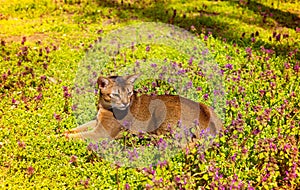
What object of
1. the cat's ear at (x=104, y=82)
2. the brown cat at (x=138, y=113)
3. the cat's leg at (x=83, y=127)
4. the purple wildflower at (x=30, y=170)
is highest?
the cat's ear at (x=104, y=82)

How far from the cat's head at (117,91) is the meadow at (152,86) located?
29.7 inches

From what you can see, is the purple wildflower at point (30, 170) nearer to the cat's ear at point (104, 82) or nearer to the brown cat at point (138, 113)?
the brown cat at point (138, 113)

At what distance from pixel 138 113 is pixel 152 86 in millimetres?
1763

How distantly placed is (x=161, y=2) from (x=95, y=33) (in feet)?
12.4

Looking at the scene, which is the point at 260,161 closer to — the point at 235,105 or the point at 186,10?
the point at 235,105

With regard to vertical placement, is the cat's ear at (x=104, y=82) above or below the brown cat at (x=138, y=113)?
above

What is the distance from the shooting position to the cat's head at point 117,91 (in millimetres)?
6996

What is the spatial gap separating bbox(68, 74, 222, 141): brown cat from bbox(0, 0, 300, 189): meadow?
Result: 12.4 inches

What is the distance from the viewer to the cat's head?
7.00 meters

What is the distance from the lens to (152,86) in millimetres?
8875

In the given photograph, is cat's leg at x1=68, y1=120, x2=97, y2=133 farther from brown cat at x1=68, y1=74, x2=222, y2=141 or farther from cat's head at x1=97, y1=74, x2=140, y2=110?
cat's head at x1=97, y1=74, x2=140, y2=110

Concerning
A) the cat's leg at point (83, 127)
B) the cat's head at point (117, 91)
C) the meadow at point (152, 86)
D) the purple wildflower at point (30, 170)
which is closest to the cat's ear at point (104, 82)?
the cat's head at point (117, 91)

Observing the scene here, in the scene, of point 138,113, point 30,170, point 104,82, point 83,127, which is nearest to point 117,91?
point 104,82

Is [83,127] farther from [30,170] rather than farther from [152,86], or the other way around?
[152,86]
